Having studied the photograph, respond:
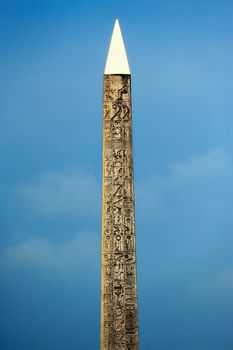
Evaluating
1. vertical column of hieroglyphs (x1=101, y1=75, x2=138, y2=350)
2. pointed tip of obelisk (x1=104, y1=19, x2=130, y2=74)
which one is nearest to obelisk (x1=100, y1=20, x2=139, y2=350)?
vertical column of hieroglyphs (x1=101, y1=75, x2=138, y2=350)

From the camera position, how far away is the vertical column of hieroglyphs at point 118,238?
901cm

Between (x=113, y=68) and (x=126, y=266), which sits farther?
(x=113, y=68)

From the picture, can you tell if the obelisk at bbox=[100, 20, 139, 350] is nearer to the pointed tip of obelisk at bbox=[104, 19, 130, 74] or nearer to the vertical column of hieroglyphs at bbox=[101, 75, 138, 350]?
the vertical column of hieroglyphs at bbox=[101, 75, 138, 350]

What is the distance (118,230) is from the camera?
912 cm

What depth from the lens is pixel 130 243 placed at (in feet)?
30.0

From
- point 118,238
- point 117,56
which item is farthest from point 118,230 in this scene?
point 117,56

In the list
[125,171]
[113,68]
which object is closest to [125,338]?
[125,171]

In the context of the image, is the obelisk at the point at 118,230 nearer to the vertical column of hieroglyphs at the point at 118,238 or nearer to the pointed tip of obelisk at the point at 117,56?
the vertical column of hieroglyphs at the point at 118,238

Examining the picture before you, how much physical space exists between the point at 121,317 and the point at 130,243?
44.1 inches

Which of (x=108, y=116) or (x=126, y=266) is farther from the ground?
(x=108, y=116)

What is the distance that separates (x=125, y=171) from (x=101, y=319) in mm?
2289

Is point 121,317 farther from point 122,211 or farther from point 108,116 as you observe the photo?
point 108,116

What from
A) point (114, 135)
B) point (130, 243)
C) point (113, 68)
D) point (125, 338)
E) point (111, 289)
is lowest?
point (125, 338)

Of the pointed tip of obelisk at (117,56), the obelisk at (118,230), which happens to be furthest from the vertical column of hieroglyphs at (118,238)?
the pointed tip of obelisk at (117,56)
